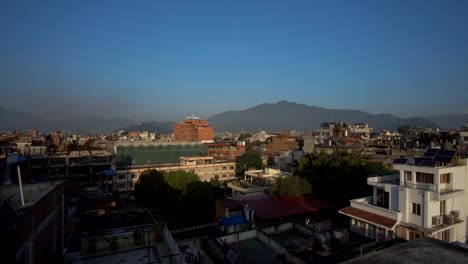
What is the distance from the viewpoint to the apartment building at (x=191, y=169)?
3878 centimetres

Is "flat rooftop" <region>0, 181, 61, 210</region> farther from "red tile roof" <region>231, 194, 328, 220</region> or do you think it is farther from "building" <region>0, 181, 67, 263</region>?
"red tile roof" <region>231, 194, 328, 220</region>

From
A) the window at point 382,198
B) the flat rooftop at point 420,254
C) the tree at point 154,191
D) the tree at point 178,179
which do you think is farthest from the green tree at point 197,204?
the flat rooftop at point 420,254

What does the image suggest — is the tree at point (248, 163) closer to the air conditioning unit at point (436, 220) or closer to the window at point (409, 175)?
the window at point (409, 175)

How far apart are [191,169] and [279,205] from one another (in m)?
22.8

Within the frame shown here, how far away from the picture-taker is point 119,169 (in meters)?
38.8

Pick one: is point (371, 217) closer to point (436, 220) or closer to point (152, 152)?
point (436, 220)

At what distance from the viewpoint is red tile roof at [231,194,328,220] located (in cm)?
2008

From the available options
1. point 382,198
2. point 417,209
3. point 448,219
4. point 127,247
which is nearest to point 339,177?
point 382,198

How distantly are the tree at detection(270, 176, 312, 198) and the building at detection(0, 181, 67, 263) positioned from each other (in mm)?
17473

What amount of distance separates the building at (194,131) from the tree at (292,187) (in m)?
65.3

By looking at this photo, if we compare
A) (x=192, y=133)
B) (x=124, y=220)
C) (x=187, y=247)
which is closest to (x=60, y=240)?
(x=187, y=247)

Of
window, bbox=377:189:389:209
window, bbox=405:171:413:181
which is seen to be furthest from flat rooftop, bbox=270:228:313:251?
window, bbox=405:171:413:181

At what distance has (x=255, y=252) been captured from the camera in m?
12.0

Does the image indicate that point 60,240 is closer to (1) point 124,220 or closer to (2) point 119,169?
(1) point 124,220
